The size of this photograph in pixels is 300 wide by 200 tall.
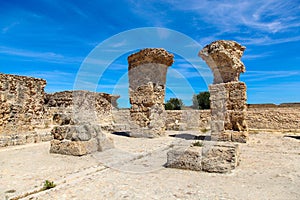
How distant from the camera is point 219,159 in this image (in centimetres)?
490

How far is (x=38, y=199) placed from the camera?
3.23m

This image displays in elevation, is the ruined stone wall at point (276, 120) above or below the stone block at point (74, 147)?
above

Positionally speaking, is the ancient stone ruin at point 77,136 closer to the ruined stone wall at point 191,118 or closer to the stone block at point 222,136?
the stone block at point 222,136

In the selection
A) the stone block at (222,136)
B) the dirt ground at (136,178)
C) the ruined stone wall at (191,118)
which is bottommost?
the dirt ground at (136,178)

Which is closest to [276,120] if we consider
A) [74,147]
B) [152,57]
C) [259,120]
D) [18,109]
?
[259,120]

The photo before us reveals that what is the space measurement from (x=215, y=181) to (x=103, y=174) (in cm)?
218

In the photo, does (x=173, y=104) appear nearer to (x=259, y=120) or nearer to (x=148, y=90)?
(x=259, y=120)

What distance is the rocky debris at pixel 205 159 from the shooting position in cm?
480

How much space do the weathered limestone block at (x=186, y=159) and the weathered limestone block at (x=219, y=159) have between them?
5.0 inches

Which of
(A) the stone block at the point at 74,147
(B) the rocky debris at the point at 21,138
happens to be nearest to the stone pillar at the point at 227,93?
(A) the stone block at the point at 74,147

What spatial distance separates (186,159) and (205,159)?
1.36 ft

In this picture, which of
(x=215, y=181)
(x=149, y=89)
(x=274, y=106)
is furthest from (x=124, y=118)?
(x=215, y=181)

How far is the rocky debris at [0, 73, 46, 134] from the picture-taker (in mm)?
8352

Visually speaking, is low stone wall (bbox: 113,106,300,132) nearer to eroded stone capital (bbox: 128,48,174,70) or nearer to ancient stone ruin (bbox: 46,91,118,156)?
eroded stone capital (bbox: 128,48,174,70)
